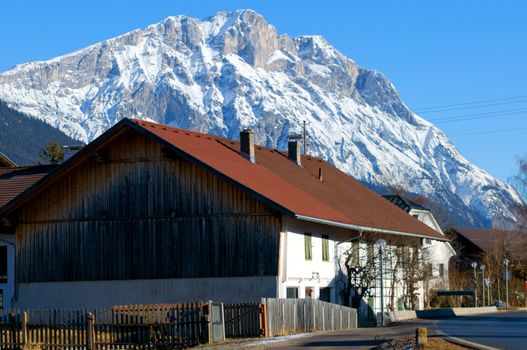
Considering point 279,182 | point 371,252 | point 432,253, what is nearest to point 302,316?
point 279,182

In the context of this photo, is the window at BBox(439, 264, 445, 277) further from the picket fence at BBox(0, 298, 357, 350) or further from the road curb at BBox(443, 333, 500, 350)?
the road curb at BBox(443, 333, 500, 350)

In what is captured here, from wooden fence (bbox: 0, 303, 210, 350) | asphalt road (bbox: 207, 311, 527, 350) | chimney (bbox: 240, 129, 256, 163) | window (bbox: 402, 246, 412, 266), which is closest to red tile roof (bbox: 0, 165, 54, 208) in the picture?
chimney (bbox: 240, 129, 256, 163)

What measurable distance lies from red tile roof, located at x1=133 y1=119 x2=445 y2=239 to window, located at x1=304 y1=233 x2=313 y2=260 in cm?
132

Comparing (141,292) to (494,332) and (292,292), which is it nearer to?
(292,292)

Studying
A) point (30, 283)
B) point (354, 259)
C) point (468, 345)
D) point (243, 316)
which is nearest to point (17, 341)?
point (243, 316)

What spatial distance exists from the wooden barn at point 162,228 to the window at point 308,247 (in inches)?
3.5

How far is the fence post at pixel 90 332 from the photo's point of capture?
40884 mm

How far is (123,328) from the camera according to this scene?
41.2 meters

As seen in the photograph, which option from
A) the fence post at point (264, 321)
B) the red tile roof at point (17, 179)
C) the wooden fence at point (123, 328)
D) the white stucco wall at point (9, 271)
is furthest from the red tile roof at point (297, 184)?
the red tile roof at point (17, 179)

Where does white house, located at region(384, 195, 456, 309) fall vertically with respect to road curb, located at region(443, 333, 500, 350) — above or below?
above

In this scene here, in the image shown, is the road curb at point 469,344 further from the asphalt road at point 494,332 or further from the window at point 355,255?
the window at point 355,255

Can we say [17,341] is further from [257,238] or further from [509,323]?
[509,323]

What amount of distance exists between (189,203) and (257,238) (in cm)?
344

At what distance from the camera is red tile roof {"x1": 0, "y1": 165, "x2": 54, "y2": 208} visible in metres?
61.4
